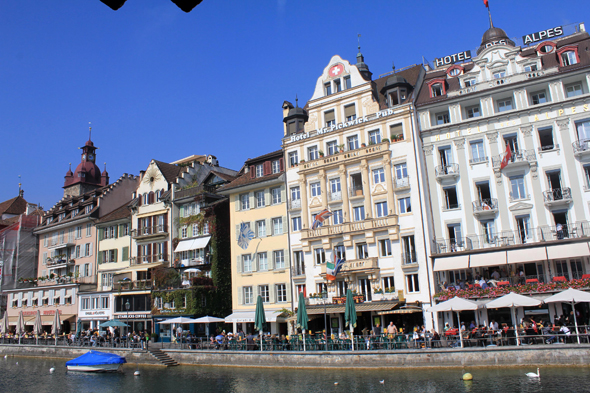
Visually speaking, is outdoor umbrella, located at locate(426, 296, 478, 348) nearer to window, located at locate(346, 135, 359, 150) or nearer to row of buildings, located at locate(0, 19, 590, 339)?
row of buildings, located at locate(0, 19, 590, 339)

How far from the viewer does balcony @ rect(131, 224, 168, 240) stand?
192ft

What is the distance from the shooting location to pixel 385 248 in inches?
1690

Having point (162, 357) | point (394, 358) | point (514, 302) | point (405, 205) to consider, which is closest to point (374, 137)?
point (405, 205)

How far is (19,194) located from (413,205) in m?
86.2

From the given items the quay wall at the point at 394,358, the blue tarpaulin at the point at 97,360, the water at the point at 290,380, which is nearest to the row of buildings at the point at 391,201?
the quay wall at the point at 394,358

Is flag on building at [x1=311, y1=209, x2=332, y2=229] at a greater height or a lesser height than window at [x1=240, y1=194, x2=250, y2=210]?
lesser

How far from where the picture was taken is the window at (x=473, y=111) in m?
42.5

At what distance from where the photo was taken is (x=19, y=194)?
3949 inches

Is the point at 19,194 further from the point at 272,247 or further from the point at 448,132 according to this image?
the point at 448,132

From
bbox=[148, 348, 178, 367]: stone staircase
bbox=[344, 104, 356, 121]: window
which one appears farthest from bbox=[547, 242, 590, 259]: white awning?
bbox=[148, 348, 178, 367]: stone staircase

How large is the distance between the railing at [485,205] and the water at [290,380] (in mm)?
13980

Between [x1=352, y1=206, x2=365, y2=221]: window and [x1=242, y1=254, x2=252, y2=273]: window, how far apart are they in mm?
12167

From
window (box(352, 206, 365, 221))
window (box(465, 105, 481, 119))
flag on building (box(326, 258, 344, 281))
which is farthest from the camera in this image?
window (box(352, 206, 365, 221))

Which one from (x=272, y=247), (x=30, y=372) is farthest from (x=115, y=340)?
(x=272, y=247)
